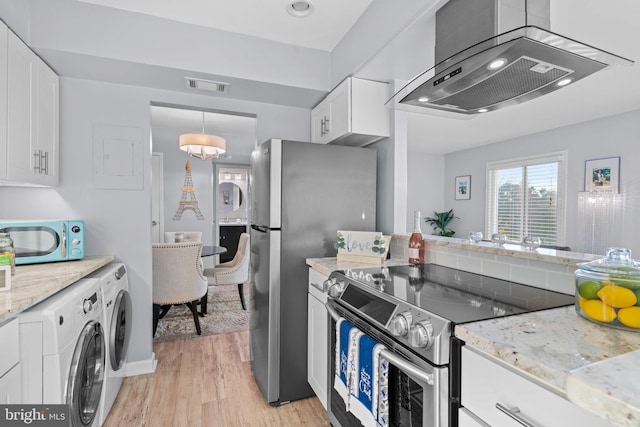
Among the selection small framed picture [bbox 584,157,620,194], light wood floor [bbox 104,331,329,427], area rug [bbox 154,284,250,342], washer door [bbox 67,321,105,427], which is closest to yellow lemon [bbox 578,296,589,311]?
light wood floor [bbox 104,331,329,427]

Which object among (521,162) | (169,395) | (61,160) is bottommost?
(169,395)

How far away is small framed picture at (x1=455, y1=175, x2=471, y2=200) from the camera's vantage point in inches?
245

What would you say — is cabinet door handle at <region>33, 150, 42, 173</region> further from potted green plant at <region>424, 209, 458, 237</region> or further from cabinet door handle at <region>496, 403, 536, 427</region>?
potted green plant at <region>424, 209, 458, 237</region>

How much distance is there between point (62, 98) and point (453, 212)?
645cm

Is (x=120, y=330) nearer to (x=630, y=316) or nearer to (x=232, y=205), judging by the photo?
(x=630, y=316)

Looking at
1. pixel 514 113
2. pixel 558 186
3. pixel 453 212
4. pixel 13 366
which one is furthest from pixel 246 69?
pixel 453 212

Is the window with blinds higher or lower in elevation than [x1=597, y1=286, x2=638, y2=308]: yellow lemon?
higher

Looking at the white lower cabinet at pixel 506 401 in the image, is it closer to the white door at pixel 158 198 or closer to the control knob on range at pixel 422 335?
the control knob on range at pixel 422 335

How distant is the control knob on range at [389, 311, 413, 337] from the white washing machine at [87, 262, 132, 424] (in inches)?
66.9

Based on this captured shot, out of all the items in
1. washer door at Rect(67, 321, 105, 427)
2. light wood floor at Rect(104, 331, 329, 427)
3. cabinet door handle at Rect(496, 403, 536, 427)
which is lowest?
light wood floor at Rect(104, 331, 329, 427)

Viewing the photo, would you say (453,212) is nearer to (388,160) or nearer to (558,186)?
(558,186)

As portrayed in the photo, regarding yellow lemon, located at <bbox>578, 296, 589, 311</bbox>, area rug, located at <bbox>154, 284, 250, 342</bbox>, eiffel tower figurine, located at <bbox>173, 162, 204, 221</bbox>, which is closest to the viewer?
yellow lemon, located at <bbox>578, 296, 589, 311</bbox>

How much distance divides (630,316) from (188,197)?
5601 millimetres

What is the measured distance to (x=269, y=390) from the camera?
2066mm
